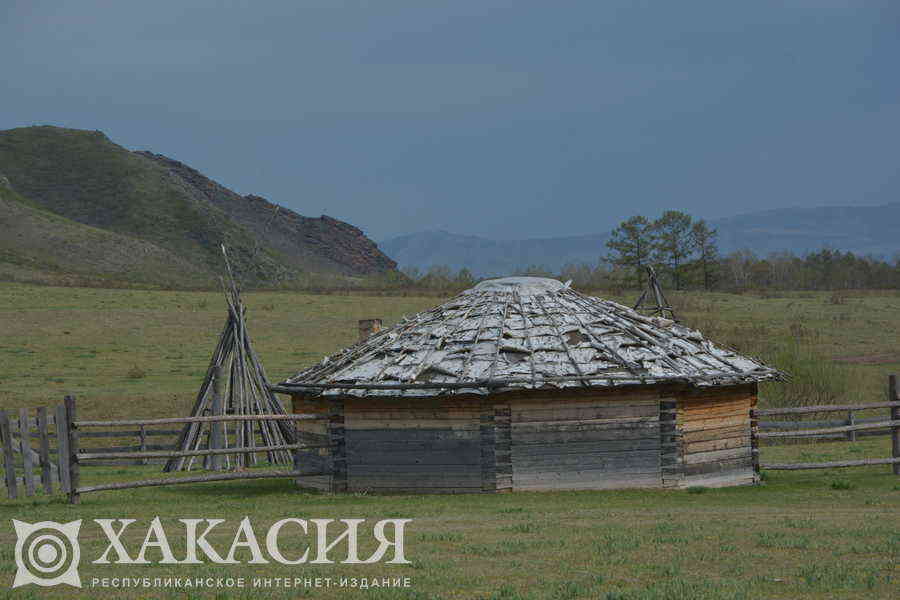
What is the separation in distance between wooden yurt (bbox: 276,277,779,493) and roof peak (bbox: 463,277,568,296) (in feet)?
4.58

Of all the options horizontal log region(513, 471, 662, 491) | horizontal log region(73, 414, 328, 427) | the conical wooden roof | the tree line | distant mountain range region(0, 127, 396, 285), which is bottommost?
horizontal log region(513, 471, 662, 491)

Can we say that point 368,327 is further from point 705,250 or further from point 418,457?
point 705,250

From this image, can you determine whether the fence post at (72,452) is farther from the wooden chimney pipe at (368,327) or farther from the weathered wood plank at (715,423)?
the weathered wood plank at (715,423)

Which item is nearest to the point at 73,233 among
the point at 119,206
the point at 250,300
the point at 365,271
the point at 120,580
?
the point at 119,206

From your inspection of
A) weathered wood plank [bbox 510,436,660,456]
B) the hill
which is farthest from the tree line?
weathered wood plank [bbox 510,436,660,456]

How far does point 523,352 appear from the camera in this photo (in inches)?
698

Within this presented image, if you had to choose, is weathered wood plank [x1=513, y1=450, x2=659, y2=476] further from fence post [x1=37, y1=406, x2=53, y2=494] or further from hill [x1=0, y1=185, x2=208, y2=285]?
hill [x1=0, y1=185, x2=208, y2=285]

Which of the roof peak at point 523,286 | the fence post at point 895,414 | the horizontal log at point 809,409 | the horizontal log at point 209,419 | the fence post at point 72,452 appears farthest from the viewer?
the roof peak at point 523,286

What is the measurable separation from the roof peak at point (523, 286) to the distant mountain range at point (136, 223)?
57.1 metres

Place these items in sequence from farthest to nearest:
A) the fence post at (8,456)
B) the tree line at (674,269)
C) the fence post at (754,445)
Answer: the tree line at (674,269) < the fence post at (754,445) < the fence post at (8,456)

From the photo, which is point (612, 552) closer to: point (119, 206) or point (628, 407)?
point (628, 407)

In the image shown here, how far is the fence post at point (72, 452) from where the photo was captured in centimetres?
1662

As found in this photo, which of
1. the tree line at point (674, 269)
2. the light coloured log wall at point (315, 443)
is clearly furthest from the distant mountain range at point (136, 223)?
the light coloured log wall at point (315, 443)

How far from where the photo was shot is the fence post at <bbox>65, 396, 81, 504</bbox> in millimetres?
16625
